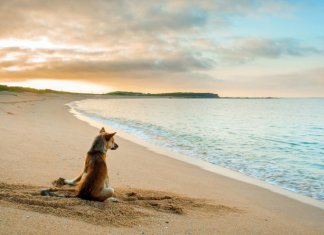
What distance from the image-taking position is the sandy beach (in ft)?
16.9

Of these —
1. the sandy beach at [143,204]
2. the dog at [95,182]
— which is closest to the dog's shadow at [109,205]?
the sandy beach at [143,204]

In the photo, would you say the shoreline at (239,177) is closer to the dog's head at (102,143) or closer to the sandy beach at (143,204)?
the sandy beach at (143,204)

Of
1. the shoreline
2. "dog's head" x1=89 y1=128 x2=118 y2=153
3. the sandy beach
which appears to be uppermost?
"dog's head" x1=89 y1=128 x2=118 y2=153

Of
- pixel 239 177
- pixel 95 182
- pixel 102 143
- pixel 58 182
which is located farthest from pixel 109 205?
pixel 239 177

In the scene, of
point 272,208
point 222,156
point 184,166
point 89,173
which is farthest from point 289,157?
point 89,173

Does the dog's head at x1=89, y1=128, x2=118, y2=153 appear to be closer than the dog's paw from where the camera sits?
Yes

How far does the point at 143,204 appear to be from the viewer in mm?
6566

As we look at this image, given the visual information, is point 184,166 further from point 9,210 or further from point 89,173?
point 9,210

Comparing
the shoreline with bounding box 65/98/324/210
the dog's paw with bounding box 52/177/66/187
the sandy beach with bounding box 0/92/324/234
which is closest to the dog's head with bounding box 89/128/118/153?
the sandy beach with bounding box 0/92/324/234

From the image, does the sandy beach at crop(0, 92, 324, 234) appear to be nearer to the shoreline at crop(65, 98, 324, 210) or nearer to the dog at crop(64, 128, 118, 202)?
the dog at crop(64, 128, 118, 202)

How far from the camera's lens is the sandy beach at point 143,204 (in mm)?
5145

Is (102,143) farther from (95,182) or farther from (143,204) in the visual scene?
(143,204)

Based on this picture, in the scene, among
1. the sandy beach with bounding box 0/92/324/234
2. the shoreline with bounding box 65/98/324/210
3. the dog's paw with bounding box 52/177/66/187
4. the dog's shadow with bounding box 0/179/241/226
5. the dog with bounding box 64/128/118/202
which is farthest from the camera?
the shoreline with bounding box 65/98/324/210

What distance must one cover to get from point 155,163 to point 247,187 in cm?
347
